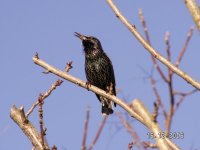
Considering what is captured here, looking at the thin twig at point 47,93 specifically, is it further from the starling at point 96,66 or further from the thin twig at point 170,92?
the starling at point 96,66

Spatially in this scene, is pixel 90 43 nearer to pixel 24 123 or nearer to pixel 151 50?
pixel 24 123

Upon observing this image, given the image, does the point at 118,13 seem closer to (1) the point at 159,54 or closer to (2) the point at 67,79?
(1) the point at 159,54

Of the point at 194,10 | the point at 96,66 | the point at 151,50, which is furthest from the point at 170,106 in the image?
the point at 96,66

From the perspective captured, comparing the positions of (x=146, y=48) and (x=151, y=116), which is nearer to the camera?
(x=151, y=116)

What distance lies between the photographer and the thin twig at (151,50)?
3043mm

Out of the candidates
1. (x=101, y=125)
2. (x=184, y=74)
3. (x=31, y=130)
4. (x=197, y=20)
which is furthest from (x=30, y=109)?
(x=197, y=20)

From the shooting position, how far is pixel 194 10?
9.55ft

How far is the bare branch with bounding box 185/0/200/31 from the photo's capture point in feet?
9.35

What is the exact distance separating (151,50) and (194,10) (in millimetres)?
460

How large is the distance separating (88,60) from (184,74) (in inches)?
262

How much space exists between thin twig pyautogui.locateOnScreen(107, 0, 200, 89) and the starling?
5908mm

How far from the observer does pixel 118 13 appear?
3455 millimetres

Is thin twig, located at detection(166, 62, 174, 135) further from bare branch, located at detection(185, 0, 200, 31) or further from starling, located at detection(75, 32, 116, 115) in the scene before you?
starling, located at detection(75, 32, 116, 115)

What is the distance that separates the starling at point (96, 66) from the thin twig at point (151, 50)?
5.91 metres
